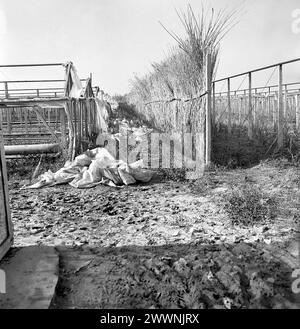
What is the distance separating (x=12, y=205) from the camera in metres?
5.19

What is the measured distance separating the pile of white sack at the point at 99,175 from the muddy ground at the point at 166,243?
0.29 m

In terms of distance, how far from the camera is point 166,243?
3592 mm

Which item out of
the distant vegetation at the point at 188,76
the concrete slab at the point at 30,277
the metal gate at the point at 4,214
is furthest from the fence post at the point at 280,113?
the metal gate at the point at 4,214

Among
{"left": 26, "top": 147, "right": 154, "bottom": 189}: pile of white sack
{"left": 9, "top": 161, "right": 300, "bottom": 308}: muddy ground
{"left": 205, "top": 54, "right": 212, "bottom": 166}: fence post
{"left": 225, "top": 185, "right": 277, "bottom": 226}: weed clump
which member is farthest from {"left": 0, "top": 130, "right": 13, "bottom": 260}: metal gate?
{"left": 205, "top": 54, "right": 212, "bottom": 166}: fence post

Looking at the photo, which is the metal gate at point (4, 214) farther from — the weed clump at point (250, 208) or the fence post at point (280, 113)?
the fence post at point (280, 113)

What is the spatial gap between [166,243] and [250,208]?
1179 millimetres

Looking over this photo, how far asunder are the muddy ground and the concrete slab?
0.09 metres

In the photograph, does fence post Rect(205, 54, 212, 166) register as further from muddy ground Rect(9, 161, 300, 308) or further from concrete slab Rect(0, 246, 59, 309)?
concrete slab Rect(0, 246, 59, 309)

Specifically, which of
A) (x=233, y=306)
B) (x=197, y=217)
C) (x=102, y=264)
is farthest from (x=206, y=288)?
(x=197, y=217)

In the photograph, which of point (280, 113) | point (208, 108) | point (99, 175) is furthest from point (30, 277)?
point (280, 113)

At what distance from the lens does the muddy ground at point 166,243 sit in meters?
2.61

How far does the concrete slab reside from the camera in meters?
2.51

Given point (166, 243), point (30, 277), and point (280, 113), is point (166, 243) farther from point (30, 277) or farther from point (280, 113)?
point (280, 113)

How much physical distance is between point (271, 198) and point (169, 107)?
5.25 meters
